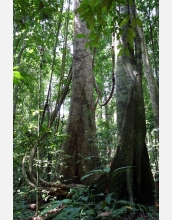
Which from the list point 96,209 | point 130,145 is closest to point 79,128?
point 130,145

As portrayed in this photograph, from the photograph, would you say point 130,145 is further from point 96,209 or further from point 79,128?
point 79,128

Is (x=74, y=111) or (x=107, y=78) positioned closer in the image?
(x=74, y=111)

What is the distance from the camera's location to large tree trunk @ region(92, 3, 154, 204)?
2691mm

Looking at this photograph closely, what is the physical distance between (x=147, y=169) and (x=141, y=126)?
0.57m

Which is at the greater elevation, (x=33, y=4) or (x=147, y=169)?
(x=33, y=4)

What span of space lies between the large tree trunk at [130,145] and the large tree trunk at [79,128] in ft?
1.80

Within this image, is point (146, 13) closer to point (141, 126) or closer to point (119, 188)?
point (141, 126)

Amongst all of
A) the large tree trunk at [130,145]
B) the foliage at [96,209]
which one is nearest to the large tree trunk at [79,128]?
the large tree trunk at [130,145]

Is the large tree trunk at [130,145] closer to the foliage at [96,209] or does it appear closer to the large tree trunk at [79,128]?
the foliage at [96,209]

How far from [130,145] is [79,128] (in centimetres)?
133

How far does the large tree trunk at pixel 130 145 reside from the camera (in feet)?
8.83

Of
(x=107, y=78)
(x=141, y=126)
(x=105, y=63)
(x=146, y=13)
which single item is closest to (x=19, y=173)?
(x=141, y=126)

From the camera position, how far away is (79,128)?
13.1ft

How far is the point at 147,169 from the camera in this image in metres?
3.00
